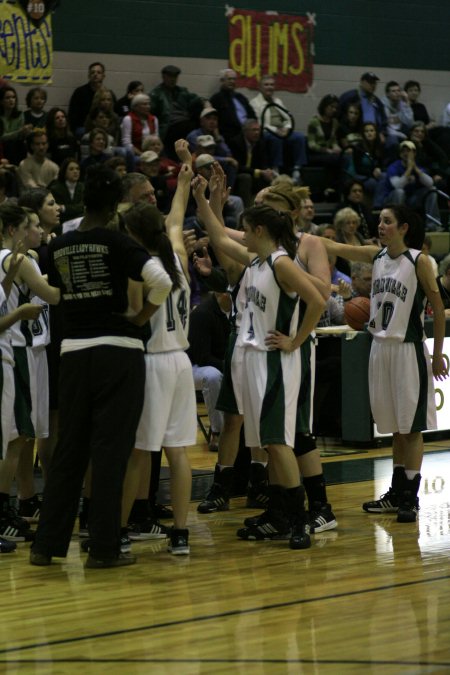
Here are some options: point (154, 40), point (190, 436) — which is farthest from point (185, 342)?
point (154, 40)

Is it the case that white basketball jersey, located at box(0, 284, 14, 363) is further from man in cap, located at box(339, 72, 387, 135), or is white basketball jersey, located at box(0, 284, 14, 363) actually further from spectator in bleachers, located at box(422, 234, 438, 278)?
man in cap, located at box(339, 72, 387, 135)

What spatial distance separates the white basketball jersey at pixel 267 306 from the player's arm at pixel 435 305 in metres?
0.98

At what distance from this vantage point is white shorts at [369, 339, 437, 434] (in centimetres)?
713

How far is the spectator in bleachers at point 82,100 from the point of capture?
1494cm

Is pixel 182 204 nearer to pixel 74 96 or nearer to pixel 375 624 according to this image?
pixel 375 624

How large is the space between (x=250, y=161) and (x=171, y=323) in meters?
10.0

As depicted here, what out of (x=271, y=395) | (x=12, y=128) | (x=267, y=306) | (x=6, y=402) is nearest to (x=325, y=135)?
(x=12, y=128)

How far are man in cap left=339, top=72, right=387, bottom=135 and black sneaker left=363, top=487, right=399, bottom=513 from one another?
35.6ft

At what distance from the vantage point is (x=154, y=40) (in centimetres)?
1659

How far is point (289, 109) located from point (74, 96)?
4.07 m

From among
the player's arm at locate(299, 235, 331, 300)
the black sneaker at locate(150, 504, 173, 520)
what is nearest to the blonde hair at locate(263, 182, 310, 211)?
the player's arm at locate(299, 235, 331, 300)

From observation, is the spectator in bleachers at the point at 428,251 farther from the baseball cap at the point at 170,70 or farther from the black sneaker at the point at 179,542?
the baseball cap at the point at 170,70

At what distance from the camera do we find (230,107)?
16.1m

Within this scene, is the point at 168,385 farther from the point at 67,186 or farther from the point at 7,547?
the point at 67,186
